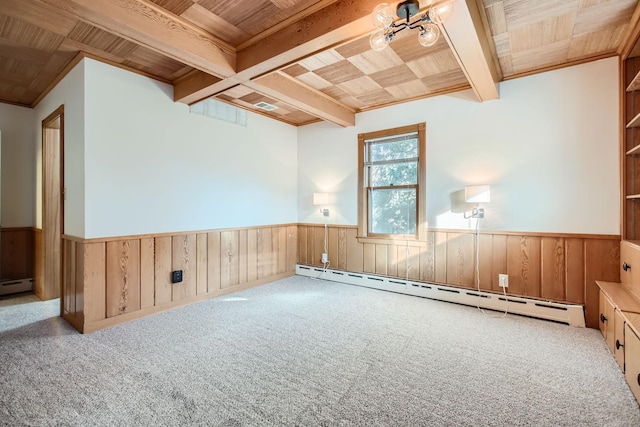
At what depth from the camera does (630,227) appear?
276 centimetres

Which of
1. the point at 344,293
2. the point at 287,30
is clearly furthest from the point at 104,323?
the point at 287,30

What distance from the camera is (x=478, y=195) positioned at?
3283 millimetres

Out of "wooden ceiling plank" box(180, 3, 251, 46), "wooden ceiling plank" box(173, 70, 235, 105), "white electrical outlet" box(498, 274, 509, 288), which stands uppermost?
"wooden ceiling plank" box(180, 3, 251, 46)

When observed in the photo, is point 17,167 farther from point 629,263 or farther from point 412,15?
point 629,263

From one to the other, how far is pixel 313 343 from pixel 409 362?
81 cm

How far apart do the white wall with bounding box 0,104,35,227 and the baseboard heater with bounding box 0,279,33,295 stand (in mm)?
770

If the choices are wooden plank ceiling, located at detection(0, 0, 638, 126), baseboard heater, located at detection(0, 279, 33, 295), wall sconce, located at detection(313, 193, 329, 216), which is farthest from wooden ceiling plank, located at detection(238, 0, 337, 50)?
baseboard heater, located at detection(0, 279, 33, 295)

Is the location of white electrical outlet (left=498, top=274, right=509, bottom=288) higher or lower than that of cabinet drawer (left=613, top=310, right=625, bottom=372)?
higher

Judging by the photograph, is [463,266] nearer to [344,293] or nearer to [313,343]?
[344,293]

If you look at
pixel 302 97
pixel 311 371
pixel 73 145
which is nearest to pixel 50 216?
pixel 73 145

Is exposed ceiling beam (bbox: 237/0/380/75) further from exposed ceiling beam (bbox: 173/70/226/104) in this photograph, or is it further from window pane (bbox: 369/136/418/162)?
window pane (bbox: 369/136/418/162)

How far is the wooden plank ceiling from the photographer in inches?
84.7

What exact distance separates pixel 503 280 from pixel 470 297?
420 millimetres

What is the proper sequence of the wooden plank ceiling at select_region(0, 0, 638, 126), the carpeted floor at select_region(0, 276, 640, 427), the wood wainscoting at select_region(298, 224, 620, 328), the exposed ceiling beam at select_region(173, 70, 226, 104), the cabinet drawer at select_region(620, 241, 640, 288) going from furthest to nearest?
the exposed ceiling beam at select_region(173, 70, 226, 104) → the wood wainscoting at select_region(298, 224, 620, 328) → the cabinet drawer at select_region(620, 241, 640, 288) → the wooden plank ceiling at select_region(0, 0, 638, 126) → the carpeted floor at select_region(0, 276, 640, 427)
